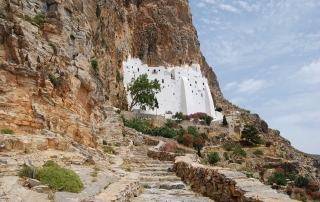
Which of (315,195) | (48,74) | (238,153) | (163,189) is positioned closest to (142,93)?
(238,153)

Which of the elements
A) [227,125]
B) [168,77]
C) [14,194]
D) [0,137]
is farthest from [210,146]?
[14,194]

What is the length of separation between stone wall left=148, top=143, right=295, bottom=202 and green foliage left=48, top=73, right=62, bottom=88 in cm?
663

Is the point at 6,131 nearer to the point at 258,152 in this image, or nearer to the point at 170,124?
the point at 170,124

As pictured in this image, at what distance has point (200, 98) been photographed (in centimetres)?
5359

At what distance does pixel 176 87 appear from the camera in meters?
→ 50.9

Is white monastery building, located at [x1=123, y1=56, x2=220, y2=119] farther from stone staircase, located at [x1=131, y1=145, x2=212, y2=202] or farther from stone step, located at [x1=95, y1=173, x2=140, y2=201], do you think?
stone step, located at [x1=95, y1=173, x2=140, y2=201]

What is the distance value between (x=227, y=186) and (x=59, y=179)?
3814 mm

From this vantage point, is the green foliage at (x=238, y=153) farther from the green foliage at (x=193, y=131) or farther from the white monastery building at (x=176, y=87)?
the white monastery building at (x=176, y=87)

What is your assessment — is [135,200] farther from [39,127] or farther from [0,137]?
[39,127]

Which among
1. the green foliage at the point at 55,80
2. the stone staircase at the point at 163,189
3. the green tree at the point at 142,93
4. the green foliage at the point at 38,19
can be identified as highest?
the green tree at the point at 142,93

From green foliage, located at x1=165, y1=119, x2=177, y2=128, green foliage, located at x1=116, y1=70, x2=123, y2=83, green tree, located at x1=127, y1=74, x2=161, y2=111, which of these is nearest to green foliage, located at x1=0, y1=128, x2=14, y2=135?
green foliage, located at x1=165, y1=119, x2=177, y2=128

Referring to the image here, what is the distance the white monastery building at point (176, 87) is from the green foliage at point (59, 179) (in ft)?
127

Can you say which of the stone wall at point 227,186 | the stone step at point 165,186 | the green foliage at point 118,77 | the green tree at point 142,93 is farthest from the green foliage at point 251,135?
the stone step at point 165,186

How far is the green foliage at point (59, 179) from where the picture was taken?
614cm
